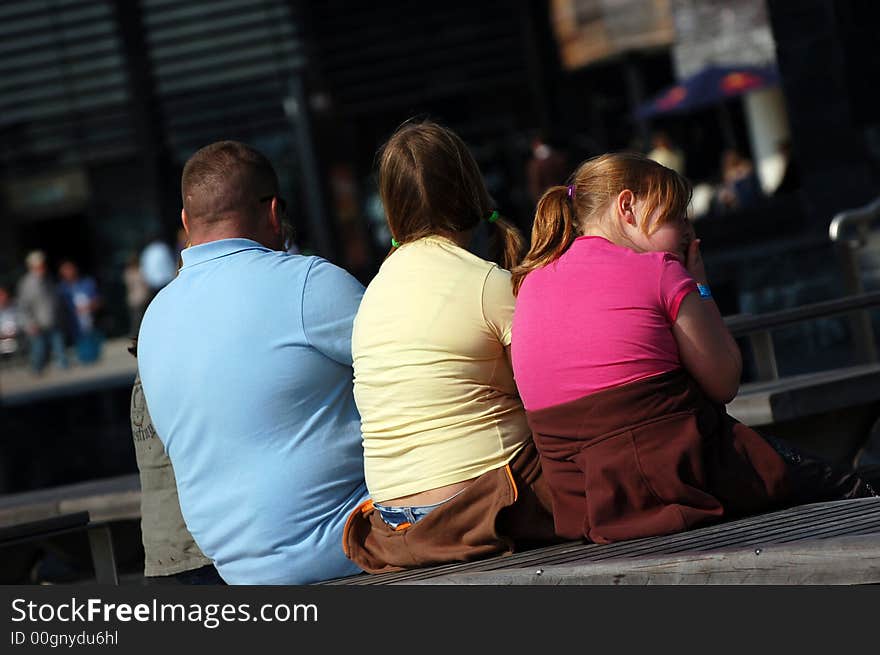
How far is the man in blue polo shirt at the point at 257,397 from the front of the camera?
337cm

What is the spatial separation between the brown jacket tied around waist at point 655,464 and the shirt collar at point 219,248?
0.86m

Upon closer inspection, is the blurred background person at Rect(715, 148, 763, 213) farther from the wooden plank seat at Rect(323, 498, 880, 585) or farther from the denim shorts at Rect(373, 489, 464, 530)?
the wooden plank seat at Rect(323, 498, 880, 585)

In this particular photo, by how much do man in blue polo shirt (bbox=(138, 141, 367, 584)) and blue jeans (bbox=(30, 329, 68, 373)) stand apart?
15880 mm

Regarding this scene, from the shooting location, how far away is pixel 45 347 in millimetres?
19156

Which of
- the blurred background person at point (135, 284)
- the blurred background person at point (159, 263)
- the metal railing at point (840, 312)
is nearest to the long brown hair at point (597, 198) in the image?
the metal railing at point (840, 312)

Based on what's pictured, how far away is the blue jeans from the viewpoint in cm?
1895

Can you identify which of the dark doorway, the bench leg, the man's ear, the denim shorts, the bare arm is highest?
the dark doorway

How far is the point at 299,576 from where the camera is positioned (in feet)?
11.1

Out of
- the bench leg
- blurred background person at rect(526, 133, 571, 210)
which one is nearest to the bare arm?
the bench leg

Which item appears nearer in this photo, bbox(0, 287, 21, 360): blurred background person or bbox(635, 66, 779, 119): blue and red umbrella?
bbox(635, 66, 779, 119): blue and red umbrella

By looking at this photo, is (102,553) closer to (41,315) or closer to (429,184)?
(429,184)

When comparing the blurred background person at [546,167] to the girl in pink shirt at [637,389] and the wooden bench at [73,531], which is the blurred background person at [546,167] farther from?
the girl in pink shirt at [637,389]

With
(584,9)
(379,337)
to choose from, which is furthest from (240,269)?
(584,9)

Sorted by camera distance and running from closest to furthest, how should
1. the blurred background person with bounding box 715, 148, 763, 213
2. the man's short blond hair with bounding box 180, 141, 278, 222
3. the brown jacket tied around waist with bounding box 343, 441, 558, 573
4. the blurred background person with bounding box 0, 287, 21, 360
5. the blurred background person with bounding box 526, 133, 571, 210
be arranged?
the brown jacket tied around waist with bounding box 343, 441, 558, 573 → the man's short blond hair with bounding box 180, 141, 278, 222 → the blurred background person with bounding box 526, 133, 571, 210 → the blurred background person with bounding box 715, 148, 763, 213 → the blurred background person with bounding box 0, 287, 21, 360
